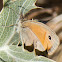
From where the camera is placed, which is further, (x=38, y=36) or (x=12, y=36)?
(x=38, y=36)

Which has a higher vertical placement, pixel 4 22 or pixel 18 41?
pixel 4 22

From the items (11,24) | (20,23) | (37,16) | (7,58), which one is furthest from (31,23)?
(37,16)

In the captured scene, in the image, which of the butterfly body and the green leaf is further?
the butterfly body

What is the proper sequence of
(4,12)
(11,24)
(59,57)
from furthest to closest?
(59,57) → (11,24) → (4,12)

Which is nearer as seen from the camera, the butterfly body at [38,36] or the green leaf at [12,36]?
the green leaf at [12,36]

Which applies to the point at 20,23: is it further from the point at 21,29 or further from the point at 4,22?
the point at 4,22
